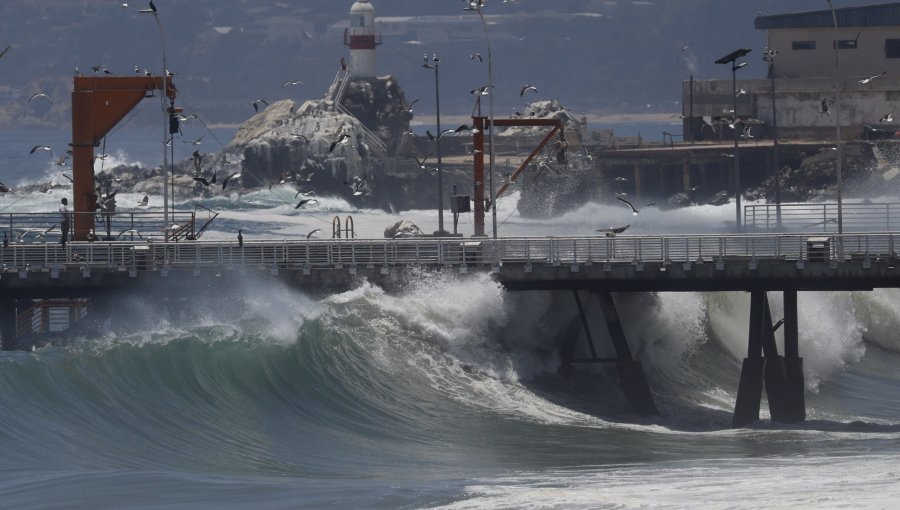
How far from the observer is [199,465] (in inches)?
1406

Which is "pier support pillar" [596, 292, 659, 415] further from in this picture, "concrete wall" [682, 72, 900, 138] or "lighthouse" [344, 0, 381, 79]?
"lighthouse" [344, 0, 381, 79]

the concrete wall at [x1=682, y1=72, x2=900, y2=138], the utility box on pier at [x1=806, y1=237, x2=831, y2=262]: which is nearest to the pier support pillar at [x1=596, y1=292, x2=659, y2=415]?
the utility box on pier at [x1=806, y1=237, x2=831, y2=262]

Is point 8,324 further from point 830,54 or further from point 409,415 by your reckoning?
point 830,54

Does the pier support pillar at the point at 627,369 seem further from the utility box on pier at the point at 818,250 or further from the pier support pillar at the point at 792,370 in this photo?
the utility box on pier at the point at 818,250

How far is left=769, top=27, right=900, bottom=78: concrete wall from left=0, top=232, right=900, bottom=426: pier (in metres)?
72.7

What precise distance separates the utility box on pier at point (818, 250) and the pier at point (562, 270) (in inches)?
0.9

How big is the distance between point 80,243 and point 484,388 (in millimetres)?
10007

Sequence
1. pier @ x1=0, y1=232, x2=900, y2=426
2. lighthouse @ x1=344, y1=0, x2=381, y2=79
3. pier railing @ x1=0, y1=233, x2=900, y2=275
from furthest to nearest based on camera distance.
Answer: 1. lighthouse @ x1=344, y1=0, x2=381, y2=79
2. pier railing @ x1=0, y1=233, x2=900, y2=275
3. pier @ x1=0, y1=232, x2=900, y2=426

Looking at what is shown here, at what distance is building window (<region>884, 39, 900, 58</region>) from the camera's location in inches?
4572

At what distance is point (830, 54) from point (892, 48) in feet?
11.8

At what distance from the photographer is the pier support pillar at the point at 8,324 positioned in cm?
4534

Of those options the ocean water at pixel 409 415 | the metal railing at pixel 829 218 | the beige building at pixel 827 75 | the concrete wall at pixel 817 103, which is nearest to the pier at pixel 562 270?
the ocean water at pixel 409 415

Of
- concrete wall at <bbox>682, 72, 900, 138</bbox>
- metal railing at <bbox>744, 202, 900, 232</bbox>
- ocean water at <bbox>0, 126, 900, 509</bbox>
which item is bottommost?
ocean water at <bbox>0, 126, 900, 509</bbox>

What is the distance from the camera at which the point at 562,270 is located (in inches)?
1719
